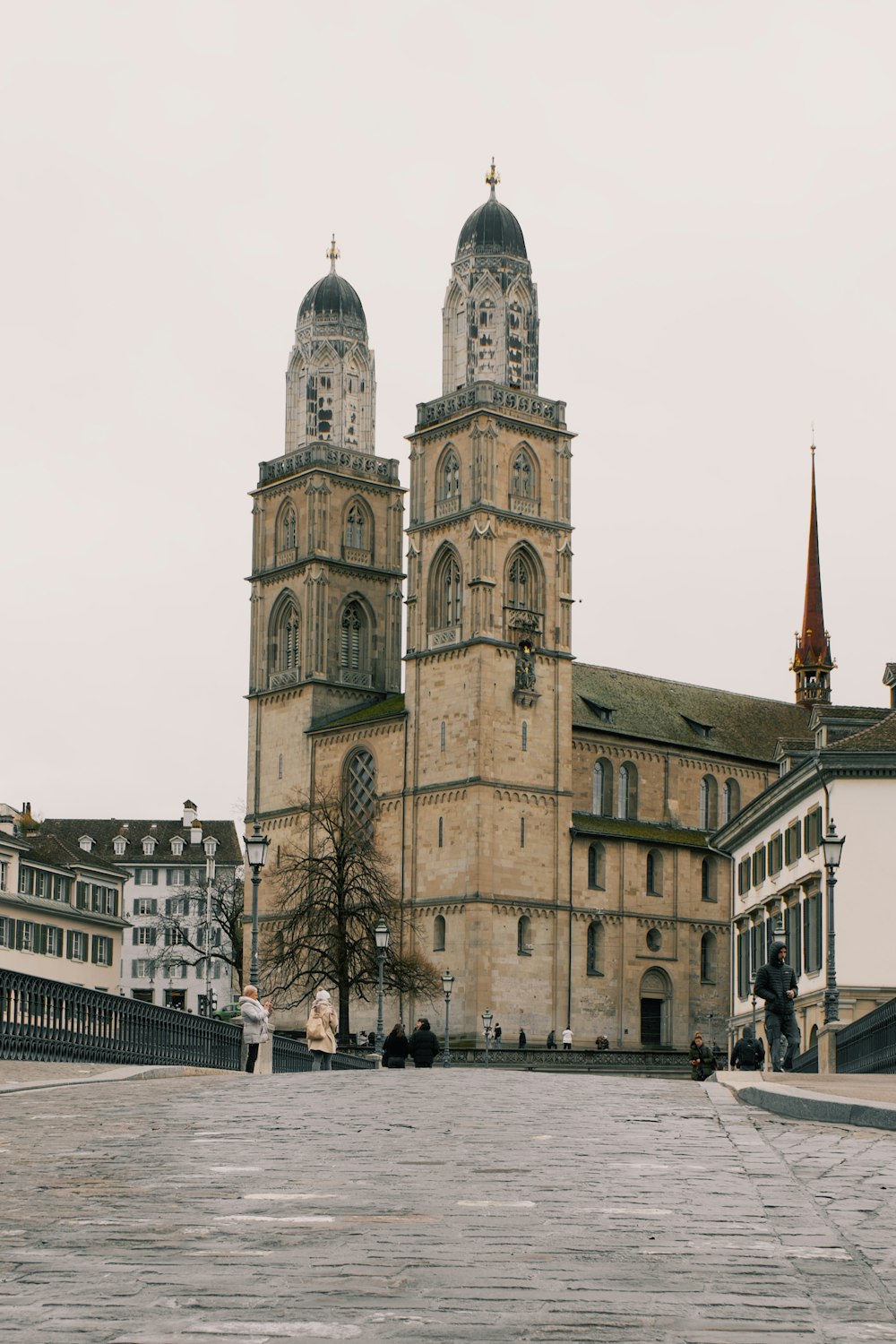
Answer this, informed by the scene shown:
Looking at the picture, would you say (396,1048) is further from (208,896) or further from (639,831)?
(208,896)

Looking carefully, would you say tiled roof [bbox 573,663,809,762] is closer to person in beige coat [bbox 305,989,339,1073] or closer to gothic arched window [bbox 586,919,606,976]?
gothic arched window [bbox 586,919,606,976]

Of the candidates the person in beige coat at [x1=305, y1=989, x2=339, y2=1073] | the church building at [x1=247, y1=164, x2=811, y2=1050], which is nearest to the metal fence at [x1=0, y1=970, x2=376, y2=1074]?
the person in beige coat at [x1=305, y1=989, x2=339, y2=1073]

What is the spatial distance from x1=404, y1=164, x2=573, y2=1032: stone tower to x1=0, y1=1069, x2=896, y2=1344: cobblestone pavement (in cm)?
7838

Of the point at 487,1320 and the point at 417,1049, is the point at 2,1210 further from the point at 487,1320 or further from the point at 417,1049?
the point at 417,1049

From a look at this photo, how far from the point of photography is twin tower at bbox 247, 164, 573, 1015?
96.7 meters

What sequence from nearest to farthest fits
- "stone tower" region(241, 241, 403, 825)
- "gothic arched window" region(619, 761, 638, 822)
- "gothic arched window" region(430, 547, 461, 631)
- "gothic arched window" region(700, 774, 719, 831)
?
"gothic arched window" region(430, 547, 461, 631) < "stone tower" region(241, 241, 403, 825) < "gothic arched window" region(619, 761, 638, 822) < "gothic arched window" region(700, 774, 719, 831)

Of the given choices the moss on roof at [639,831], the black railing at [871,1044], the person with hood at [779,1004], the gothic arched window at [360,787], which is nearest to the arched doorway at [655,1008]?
the moss on roof at [639,831]

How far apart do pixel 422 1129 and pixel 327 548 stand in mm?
93755

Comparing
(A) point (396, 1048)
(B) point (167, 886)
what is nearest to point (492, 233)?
(B) point (167, 886)

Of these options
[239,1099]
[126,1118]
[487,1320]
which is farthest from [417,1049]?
[487,1320]

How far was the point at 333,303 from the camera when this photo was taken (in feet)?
381

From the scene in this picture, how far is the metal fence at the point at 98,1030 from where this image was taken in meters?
28.6

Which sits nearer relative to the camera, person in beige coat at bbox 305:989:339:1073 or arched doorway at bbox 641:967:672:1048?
person in beige coat at bbox 305:989:339:1073

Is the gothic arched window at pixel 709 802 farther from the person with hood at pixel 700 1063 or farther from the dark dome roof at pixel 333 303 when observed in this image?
the person with hood at pixel 700 1063
